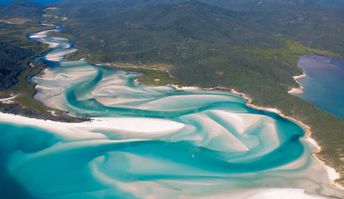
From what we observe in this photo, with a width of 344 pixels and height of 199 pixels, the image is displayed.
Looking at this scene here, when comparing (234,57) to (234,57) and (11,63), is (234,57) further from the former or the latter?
(11,63)

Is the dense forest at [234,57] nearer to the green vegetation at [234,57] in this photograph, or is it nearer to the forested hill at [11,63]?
the green vegetation at [234,57]

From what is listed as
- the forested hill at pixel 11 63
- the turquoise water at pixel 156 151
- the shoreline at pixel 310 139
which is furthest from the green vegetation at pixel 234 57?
the forested hill at pixel 11 63

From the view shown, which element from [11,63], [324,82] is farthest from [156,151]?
[324,82]

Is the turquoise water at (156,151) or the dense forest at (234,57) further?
the dense forest at (234,57)

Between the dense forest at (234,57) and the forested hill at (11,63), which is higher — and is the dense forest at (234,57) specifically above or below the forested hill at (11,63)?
above

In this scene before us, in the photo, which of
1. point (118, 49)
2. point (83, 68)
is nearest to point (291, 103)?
point (83, 68)

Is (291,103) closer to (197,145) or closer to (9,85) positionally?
(197,145)
